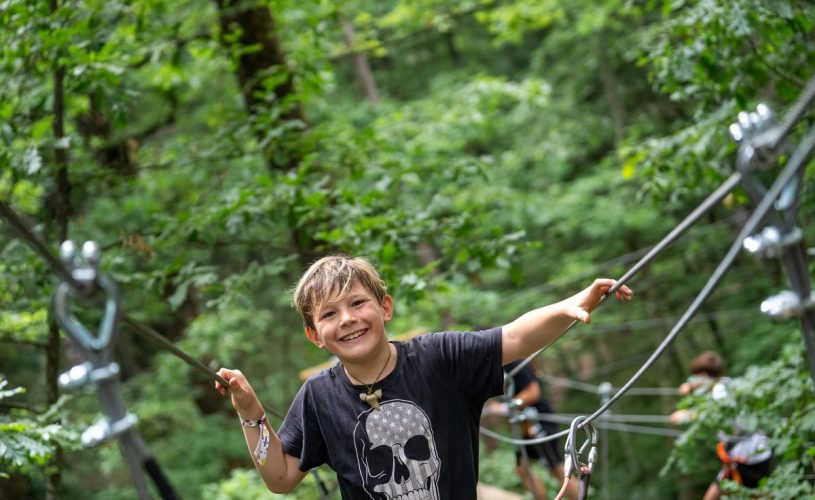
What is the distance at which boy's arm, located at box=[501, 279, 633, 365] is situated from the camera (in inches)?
76.0

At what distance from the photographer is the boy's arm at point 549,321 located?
193 centimetres

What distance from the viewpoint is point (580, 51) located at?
11508 millimetres

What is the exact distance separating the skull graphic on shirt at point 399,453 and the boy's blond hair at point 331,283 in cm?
27

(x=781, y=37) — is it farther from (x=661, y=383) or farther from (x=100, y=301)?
(x=661, y=383)

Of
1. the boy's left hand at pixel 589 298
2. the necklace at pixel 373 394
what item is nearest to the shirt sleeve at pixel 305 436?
the necklace at pixel 373 394

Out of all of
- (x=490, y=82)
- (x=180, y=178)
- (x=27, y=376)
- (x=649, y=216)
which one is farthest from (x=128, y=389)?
(x=649, y=216)

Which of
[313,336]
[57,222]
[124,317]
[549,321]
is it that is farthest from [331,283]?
[57,222]

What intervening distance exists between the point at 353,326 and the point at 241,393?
29 centimetres

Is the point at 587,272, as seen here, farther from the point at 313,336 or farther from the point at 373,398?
the point at 373,398

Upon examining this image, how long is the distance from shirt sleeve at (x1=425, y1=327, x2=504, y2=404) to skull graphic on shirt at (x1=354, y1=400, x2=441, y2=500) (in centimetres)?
12

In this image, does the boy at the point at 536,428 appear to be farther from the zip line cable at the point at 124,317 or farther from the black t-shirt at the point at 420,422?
the zip line cable at the point at 124,317

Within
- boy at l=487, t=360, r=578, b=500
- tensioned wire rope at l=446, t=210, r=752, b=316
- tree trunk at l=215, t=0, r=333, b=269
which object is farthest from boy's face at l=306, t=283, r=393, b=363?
tensioned wire rope at l=446, t=210, r=752, b=316

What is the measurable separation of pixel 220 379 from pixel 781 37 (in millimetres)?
2621

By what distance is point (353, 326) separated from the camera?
85.2 inches
